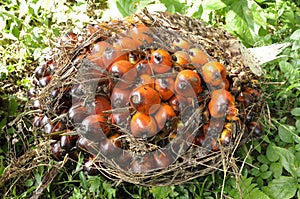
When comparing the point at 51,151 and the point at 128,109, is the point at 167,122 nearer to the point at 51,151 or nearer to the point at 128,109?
the point at 128,109

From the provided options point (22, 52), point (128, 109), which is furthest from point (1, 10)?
point (128, 109)

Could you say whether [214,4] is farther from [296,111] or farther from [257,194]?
[257,194]

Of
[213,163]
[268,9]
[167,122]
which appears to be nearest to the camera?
[167,122]

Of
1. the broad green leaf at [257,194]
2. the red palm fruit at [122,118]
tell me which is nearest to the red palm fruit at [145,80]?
the red palm fruit at [122,118]

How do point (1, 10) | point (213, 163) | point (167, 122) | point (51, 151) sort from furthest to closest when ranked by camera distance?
point (1, 10) < point (51, 151) < point (213, 163) < point (167, 122)

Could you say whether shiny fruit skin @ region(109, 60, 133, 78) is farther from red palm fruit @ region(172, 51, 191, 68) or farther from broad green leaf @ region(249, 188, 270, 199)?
broad green leaf @ region(249, 188, 270, 199)

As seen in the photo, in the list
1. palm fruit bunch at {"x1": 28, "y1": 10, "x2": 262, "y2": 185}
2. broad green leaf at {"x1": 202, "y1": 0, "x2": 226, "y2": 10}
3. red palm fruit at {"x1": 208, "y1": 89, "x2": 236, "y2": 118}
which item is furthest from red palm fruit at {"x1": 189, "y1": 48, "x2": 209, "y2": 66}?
broad green leaf at {"x1": 202, "y1": 0, "x2": 226, "y2": 10}

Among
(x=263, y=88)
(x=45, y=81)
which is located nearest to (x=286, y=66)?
(x=263, y=88)
